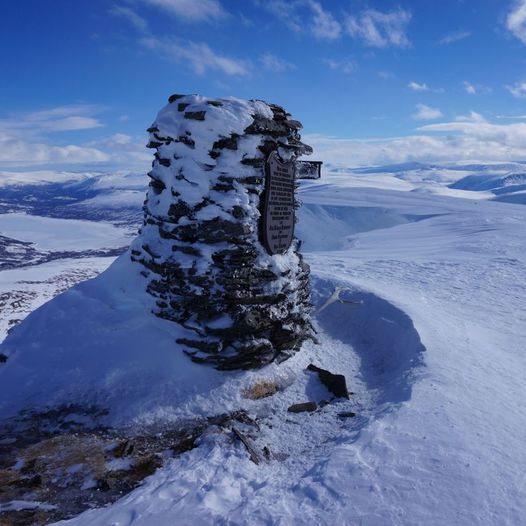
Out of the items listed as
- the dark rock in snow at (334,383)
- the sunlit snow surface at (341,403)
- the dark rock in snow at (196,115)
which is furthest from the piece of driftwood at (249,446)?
the dark rock in snow at (196,115)

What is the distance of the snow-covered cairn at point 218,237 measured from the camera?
22.4 ft

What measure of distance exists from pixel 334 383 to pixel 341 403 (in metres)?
0.42

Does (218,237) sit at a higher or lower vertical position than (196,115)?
lower

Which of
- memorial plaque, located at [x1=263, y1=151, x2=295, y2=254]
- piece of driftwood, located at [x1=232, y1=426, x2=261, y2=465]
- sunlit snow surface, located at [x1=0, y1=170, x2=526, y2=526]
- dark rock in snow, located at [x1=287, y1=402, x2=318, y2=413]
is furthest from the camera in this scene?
memorial plaque, located at [x1=263, y1=151, x2=295, y2=254]

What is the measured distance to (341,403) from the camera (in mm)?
6562

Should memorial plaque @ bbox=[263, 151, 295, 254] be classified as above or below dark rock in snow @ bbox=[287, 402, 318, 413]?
above

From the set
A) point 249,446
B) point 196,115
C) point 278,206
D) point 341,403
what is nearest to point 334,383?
point 341,403

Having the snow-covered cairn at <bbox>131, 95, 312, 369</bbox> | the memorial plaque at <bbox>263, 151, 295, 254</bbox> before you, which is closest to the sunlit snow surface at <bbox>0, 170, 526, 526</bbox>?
the snow-covered cairn at <bbox>131, 95, 312, 369</bbox>

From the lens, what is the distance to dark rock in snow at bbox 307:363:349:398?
6769mm

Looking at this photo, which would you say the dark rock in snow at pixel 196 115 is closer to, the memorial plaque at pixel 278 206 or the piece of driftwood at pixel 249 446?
the memorial plaque at pixel 278 206

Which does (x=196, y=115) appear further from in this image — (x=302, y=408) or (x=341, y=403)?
(x=341, y=403)

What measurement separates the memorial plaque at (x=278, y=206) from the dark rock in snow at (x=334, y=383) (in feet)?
7.45

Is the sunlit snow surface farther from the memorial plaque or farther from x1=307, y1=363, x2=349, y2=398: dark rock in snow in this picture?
the memorial plaque

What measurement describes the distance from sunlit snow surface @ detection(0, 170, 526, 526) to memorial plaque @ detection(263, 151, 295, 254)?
7.00ft
